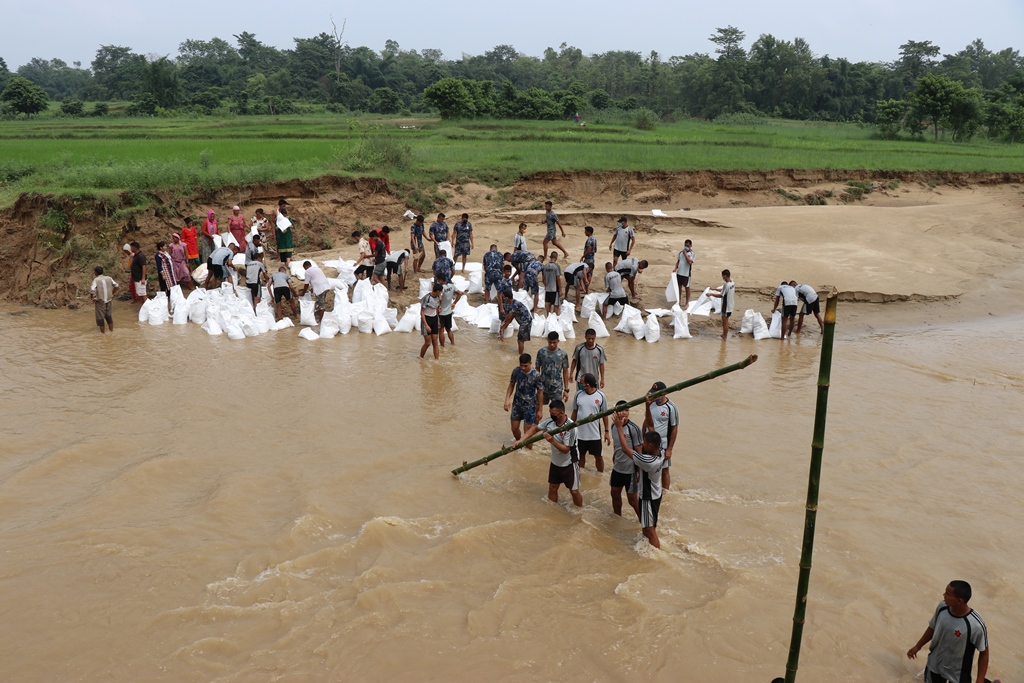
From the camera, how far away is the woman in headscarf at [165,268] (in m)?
12.4

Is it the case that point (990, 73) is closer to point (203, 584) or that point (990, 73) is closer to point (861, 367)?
point (861, 367)

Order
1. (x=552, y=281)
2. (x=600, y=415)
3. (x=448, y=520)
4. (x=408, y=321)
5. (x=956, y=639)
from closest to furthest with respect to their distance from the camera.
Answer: (x=956, y=639) < (x=600, y=415) < (x=448, y=520) < (x=408, y=321) < (x=552, y=281)

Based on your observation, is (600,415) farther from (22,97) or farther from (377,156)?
(22,97)

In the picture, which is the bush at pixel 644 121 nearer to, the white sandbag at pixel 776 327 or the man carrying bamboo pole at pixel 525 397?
the white sandbag at pixel 776 327

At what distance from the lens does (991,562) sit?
19.5 feet

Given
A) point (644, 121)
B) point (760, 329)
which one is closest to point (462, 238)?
point (760, 329)

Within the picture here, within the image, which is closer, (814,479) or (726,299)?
(814,479)

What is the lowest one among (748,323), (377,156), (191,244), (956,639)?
(956,639)

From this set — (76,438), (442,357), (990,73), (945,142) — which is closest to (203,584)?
(76,438)

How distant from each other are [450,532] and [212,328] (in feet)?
23.0

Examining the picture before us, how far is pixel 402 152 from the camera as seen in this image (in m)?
19.3

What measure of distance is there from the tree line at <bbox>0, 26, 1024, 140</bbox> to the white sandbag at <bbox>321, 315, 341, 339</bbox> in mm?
24403

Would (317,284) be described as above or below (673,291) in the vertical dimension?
above

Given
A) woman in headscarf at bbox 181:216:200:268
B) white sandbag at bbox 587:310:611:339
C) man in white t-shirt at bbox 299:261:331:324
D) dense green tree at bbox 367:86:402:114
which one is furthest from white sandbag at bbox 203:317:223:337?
dense green tree at bbox 367:86:402:114
